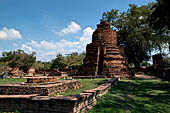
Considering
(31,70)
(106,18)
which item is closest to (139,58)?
(106,18)

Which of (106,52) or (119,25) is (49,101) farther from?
(119,25)

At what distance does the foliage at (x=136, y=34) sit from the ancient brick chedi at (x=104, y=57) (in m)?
11.2

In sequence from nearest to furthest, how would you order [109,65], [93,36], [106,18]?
1. [109,65]
2. [93,36]
3. [106,18]

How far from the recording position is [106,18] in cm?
3425

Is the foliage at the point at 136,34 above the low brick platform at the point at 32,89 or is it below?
above

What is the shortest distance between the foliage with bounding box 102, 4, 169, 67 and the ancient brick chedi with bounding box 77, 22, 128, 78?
11.2m

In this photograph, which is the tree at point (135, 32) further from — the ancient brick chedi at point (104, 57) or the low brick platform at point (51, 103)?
the low brick platform at point (51, 103)

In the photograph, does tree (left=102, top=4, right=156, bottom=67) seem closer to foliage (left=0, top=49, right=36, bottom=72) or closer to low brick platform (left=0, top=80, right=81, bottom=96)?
foliage (left=0, top=49, right=36, bottom=72)

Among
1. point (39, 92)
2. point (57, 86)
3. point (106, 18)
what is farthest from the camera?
point (106, 18)

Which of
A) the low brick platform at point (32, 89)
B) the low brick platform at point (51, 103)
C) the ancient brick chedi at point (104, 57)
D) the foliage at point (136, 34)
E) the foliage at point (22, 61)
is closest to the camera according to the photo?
the low brick platform at point (51, 103)

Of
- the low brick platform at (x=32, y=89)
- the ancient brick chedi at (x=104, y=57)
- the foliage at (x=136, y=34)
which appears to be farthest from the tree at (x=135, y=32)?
the low brick platform at (x=32, y=89)

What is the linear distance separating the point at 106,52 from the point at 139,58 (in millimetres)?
15842

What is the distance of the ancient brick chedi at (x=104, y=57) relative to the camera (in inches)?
667

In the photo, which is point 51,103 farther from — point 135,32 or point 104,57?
point 135,32
